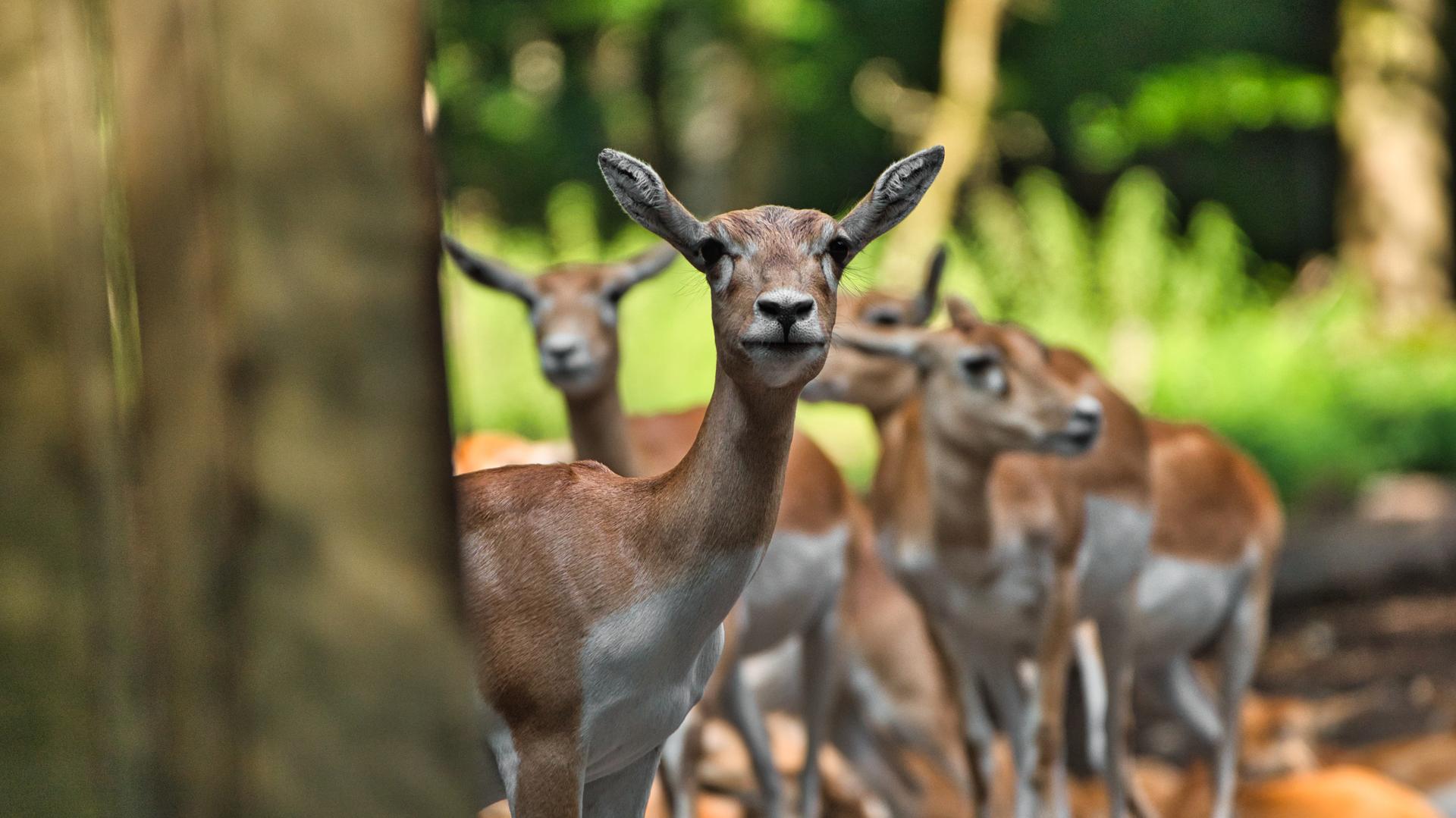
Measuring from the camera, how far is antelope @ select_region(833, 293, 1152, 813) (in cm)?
492

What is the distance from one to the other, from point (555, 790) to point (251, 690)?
33.5 inches

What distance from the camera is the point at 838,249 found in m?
2.43

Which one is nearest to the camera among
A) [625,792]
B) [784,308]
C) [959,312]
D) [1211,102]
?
[784,308]

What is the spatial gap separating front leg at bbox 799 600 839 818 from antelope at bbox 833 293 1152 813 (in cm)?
51

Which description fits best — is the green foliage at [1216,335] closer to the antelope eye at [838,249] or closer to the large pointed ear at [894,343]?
the large pointed ear at [894,343]

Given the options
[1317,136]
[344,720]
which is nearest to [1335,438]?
[1317,136]

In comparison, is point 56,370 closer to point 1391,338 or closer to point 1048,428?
point 1048,428

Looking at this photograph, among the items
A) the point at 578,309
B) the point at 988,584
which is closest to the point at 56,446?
the point at 578,309

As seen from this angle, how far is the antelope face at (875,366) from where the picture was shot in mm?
5746

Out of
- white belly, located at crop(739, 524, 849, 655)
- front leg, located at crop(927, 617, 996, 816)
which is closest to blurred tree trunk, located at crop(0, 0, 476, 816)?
white belly, located at crop(739, 524, 849, 655)

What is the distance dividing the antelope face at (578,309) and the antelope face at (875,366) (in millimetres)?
888

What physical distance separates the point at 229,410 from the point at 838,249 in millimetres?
1118

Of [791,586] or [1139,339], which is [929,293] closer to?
[791,586]

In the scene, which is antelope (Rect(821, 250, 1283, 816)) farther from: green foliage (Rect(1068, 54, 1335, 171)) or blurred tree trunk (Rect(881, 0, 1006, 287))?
green foliage (Rect(1068, 54, 1335, 171))
